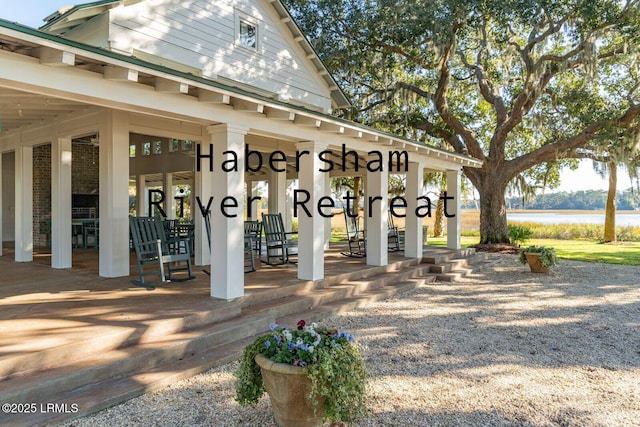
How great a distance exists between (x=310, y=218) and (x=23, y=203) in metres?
5.50

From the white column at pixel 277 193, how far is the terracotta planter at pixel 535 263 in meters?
5.61

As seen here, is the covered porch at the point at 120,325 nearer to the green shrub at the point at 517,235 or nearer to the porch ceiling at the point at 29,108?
the porch ceiling at the point at 29,108

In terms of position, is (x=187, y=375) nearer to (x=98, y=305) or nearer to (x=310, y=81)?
(x=98, y=305)

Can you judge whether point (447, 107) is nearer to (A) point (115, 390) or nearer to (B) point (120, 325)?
(B) point (120, 325)

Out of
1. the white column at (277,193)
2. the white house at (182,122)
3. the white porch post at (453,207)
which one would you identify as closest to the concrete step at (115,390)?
the white house at (182,122)

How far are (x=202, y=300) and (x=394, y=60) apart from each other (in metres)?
10.6

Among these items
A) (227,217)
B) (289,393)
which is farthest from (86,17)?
(289,393)

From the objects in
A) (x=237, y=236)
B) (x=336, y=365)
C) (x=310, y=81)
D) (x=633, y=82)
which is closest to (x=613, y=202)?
(x=633, y=82)

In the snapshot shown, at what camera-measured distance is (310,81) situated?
10.4 metres

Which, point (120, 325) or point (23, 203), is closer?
point (120, 325)

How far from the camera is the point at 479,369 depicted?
3.82 meters

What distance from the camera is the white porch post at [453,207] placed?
10.4 metres

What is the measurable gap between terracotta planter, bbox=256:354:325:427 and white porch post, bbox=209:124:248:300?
232 cm

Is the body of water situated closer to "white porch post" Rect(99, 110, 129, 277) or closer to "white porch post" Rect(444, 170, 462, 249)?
"white porch post" Rect(444, 170, 462, 249)
